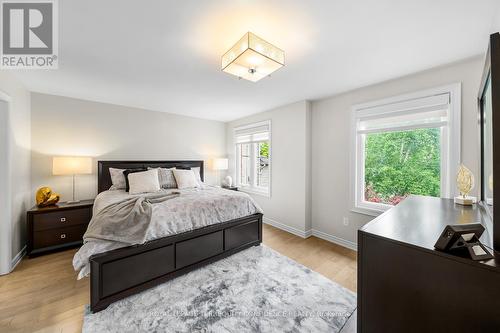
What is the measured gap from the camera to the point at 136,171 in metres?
3.49

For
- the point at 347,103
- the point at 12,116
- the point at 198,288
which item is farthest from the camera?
the point at 347,103

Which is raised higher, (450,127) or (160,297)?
(450,127)

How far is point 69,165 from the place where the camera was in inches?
117

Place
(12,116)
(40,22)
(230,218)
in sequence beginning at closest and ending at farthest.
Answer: (40,22) → (12,116) → (230,218)

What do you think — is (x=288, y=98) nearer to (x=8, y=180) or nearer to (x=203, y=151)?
(x=203, y=151)

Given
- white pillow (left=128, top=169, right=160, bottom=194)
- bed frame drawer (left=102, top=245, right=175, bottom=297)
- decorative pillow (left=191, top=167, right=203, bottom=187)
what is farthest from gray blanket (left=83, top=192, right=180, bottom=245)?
decorative pillow (left=191, top=167, right=203, bottom=187)

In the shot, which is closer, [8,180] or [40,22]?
[40,22]

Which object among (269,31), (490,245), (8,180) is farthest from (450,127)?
(8,180)

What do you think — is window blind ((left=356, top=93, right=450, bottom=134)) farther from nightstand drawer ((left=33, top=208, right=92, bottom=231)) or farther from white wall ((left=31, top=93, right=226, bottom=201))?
nightstand drawer ((left=33, top=208, right=92, bottom=231))

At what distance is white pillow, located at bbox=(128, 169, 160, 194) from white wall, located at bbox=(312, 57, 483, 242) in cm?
274

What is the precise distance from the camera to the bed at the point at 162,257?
175 centimetres

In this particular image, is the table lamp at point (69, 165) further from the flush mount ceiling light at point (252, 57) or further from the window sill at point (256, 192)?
the window sill at point (256, 192)

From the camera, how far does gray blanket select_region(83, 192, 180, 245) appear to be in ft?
6.03

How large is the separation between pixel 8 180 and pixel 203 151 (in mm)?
3157
